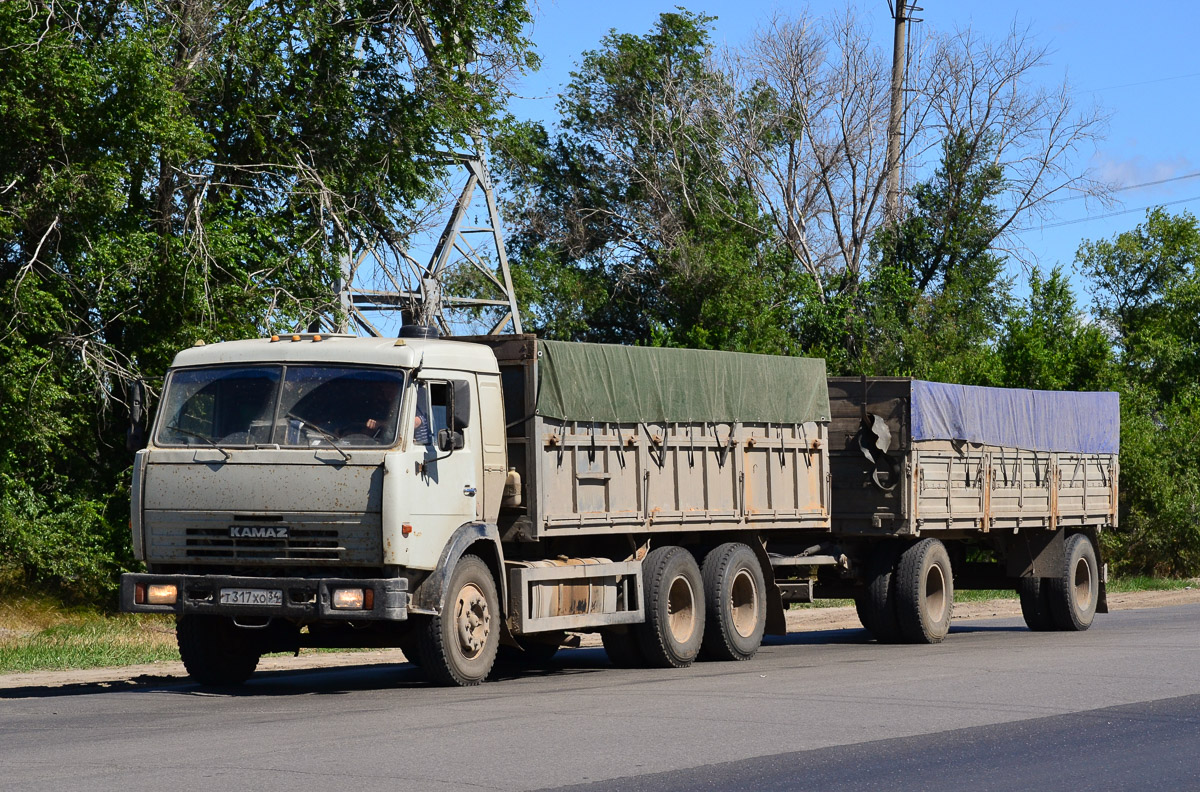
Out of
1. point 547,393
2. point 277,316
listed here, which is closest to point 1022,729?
point 547,393

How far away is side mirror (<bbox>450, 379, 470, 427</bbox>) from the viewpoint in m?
12.0

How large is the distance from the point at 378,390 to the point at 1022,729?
5.37m

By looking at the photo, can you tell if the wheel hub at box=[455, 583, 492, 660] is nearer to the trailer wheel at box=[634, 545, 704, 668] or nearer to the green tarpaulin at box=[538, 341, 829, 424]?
the green tarpaulin at box=[538, 341, 829, 424]

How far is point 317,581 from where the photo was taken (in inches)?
451

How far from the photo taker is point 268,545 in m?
11.7

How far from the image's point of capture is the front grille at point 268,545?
1155cm

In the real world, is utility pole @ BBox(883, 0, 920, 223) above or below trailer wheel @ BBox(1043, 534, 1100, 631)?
above

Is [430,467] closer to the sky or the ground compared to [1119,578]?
closer to the sky

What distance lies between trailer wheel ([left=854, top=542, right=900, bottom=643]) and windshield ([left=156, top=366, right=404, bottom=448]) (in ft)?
25.0

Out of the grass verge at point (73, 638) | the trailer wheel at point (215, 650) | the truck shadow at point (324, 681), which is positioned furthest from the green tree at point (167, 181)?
the trailer wheel at point (215, 650)

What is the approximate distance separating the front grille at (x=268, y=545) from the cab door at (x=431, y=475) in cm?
48

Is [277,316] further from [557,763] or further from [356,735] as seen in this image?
[557,763]

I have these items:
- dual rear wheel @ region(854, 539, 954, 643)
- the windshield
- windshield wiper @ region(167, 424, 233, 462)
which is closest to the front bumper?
windshield wiper @ region(167, 424, 233, 462)

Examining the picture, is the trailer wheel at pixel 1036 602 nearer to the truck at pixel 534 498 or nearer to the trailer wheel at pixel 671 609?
the truck at pixel 534 498
